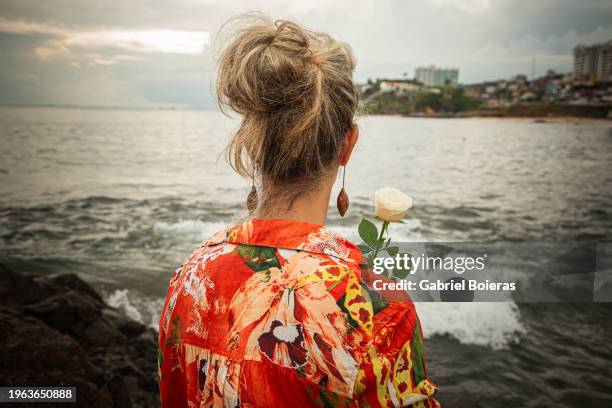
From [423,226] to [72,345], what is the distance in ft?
38.9

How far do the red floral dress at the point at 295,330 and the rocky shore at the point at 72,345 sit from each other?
261cm

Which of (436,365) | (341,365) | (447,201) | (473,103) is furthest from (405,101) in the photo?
(341,365)

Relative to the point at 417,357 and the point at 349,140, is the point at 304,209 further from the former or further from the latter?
the point at 417,357

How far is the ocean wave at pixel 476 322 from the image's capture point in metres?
6.82

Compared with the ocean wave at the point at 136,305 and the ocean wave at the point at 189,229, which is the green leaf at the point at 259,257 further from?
the ocean wave at the point at 189,229

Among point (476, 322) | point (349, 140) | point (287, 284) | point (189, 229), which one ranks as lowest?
point (476, 322)

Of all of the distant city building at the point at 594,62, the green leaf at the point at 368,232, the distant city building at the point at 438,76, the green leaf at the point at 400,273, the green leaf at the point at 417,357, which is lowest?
the green leaf at the point at 417,357

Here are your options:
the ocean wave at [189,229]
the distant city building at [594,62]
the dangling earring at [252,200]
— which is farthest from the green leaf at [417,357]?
the distant city building at [594,62]

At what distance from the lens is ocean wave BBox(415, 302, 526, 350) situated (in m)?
6.82

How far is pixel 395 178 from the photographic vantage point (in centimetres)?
2520

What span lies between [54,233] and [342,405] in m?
12.9

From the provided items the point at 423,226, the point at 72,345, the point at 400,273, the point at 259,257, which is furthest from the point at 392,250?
the point at 423,226

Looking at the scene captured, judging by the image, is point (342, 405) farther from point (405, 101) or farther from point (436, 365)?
point (405, 101)

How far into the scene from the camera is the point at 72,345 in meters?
3.51
